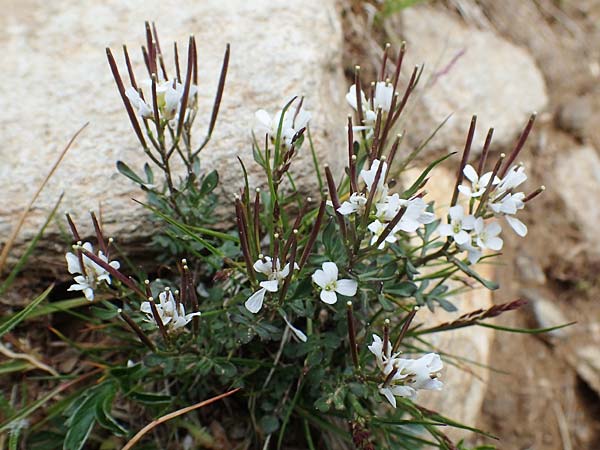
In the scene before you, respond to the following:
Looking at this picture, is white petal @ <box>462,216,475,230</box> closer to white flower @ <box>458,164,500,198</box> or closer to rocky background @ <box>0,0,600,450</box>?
white flower @ <box>458,164,500,198</box>

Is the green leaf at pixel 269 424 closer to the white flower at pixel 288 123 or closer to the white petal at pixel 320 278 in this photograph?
the white petal at pixel 320 278

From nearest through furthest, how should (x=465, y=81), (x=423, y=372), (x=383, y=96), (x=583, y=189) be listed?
(x=423, y=372) < (x=383, y=96) < (x=465, y=81) < (x=583, y=189)

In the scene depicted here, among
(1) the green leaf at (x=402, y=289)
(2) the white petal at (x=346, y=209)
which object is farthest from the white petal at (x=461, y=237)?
(2) the white petal at (x=346, y=209)

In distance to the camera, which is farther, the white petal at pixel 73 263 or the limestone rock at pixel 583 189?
the limestone rock at pixel 583 189

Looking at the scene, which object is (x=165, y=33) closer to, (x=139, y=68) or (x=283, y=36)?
(x=139, y=68)

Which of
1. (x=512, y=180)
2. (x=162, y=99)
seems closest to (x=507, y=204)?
(x=512, y=180)

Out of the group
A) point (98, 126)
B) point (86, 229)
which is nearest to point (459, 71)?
point (98, 126)

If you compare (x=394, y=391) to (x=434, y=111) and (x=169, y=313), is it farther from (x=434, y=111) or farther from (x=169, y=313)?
(x=434, y=111)
